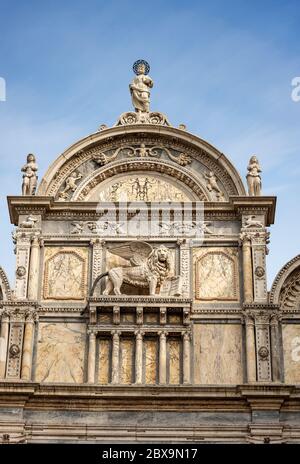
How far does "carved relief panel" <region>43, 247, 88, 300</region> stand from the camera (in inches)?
792

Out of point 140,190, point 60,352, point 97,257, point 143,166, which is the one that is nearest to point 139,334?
point 60,352

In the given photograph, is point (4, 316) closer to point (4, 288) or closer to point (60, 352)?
point (4, 288)

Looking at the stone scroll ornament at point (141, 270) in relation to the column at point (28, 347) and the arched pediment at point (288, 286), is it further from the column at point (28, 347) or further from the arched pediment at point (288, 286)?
the arched pediment at point (288, 286)

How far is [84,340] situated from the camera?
19609 mm

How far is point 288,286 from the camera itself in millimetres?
20172

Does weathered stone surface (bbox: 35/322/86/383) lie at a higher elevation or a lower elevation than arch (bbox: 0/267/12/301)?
lower

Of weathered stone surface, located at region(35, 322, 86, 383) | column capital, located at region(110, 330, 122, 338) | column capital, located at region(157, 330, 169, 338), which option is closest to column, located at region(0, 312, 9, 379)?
weathered stone surface, located at region(35, 322, 86, 383)

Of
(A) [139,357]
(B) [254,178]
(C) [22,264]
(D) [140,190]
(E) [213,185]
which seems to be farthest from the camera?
(D) [140,190]

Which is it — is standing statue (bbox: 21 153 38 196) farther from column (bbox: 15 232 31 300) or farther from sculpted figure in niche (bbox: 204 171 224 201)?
sculpted figure in niche (bbox: 204 171 224 201)

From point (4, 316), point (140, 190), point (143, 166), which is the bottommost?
point (4, 316)

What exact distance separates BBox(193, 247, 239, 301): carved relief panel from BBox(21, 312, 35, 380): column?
3.22m

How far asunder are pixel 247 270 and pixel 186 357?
85.1 inches

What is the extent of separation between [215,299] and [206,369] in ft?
4.75
